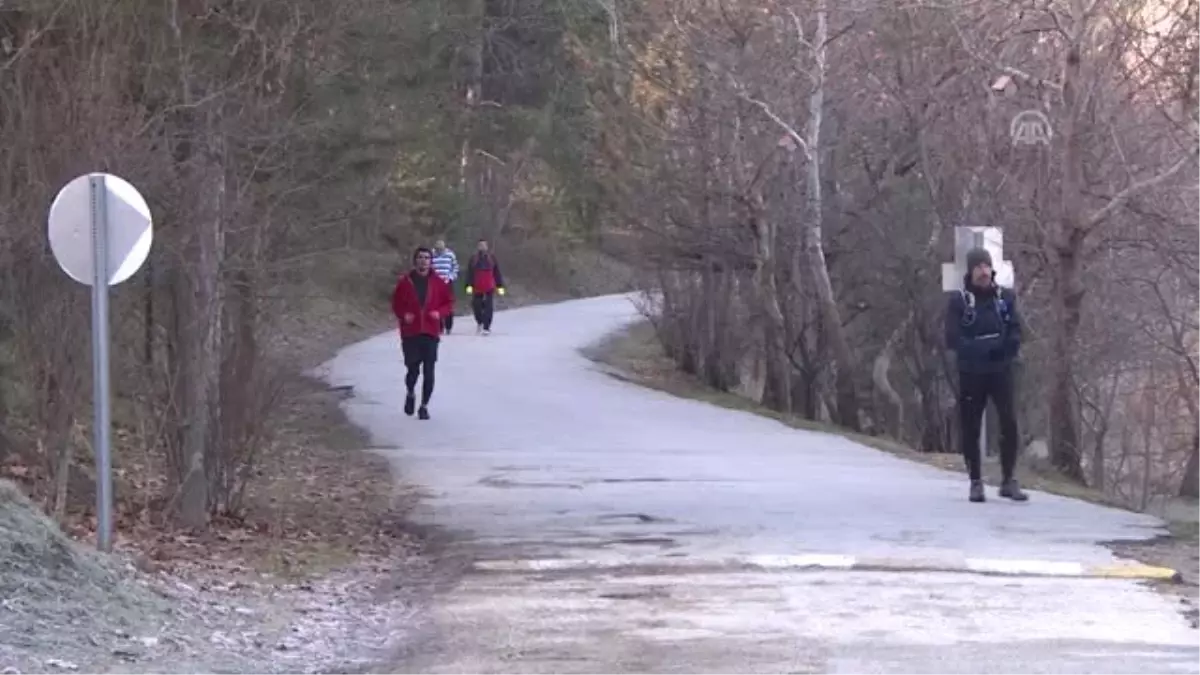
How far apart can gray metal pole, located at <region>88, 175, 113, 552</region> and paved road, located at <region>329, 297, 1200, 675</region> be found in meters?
1.86

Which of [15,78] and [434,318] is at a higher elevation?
[15,78]

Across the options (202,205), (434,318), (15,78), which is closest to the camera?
(15,78)

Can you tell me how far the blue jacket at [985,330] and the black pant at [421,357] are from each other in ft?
24.5

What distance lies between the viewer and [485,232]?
49.0 m

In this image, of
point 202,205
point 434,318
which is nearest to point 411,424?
→ point 434,318

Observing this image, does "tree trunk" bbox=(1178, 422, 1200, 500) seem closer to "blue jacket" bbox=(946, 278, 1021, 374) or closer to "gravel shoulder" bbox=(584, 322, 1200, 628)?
"gravel shoulder" bbox=(584, 322, 1200, 628)

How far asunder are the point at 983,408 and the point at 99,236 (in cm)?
701

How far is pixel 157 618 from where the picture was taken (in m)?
8.98

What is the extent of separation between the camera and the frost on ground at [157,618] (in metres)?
8.05

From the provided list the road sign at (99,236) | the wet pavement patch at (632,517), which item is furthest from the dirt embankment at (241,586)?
the wet pavement patch at (632,517)

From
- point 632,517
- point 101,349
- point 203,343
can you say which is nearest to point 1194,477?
point 632,517

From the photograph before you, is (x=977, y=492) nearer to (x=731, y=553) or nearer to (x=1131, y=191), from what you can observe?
(x=731, y=553)

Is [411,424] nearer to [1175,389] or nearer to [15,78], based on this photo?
[15,78]

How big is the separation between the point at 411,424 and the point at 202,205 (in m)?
8.79
